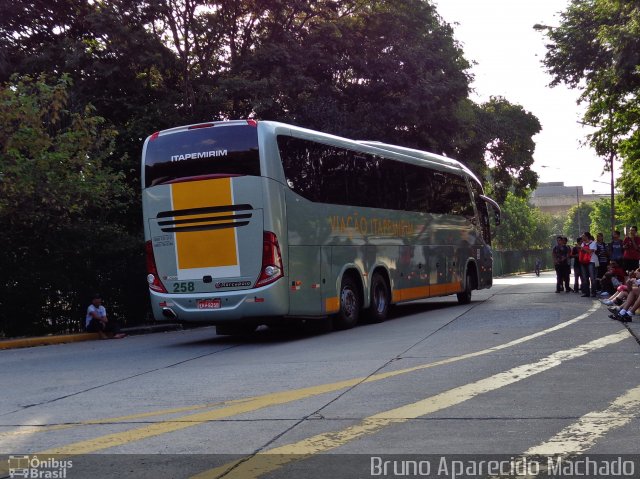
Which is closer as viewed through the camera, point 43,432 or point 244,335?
point 43,432

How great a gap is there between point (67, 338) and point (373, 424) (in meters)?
13.0

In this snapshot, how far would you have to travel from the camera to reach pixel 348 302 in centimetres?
1630

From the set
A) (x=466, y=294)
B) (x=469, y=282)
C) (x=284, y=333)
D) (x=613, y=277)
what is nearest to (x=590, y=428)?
(x=284, y=333)

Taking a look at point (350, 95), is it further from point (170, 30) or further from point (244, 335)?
point (244, 335)

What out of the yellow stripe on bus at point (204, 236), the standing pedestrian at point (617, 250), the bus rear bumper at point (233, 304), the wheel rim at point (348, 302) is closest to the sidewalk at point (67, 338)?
the bus rear bumper at point (233, 304)

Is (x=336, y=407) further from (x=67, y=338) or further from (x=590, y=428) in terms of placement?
(x=67, y=338)

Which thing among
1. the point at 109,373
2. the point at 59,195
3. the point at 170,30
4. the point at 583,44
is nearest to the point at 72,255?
the point at 59,195

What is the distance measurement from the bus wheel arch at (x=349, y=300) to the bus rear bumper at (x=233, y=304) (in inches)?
85.2

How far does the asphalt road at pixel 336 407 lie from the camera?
549 centimetres

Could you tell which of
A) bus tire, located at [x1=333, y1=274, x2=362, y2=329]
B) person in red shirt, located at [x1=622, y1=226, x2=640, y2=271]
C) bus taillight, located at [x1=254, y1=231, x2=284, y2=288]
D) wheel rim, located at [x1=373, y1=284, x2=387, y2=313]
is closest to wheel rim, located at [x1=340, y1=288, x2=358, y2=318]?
bus tire, located at [x1=333, y1=274, x2=362, y2=329]

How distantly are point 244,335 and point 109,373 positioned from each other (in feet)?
19.1

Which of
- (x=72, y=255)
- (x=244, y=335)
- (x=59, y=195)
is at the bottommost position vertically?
(x=244, y=335)

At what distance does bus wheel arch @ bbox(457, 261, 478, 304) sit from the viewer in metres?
23.0

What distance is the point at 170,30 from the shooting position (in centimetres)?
2753
